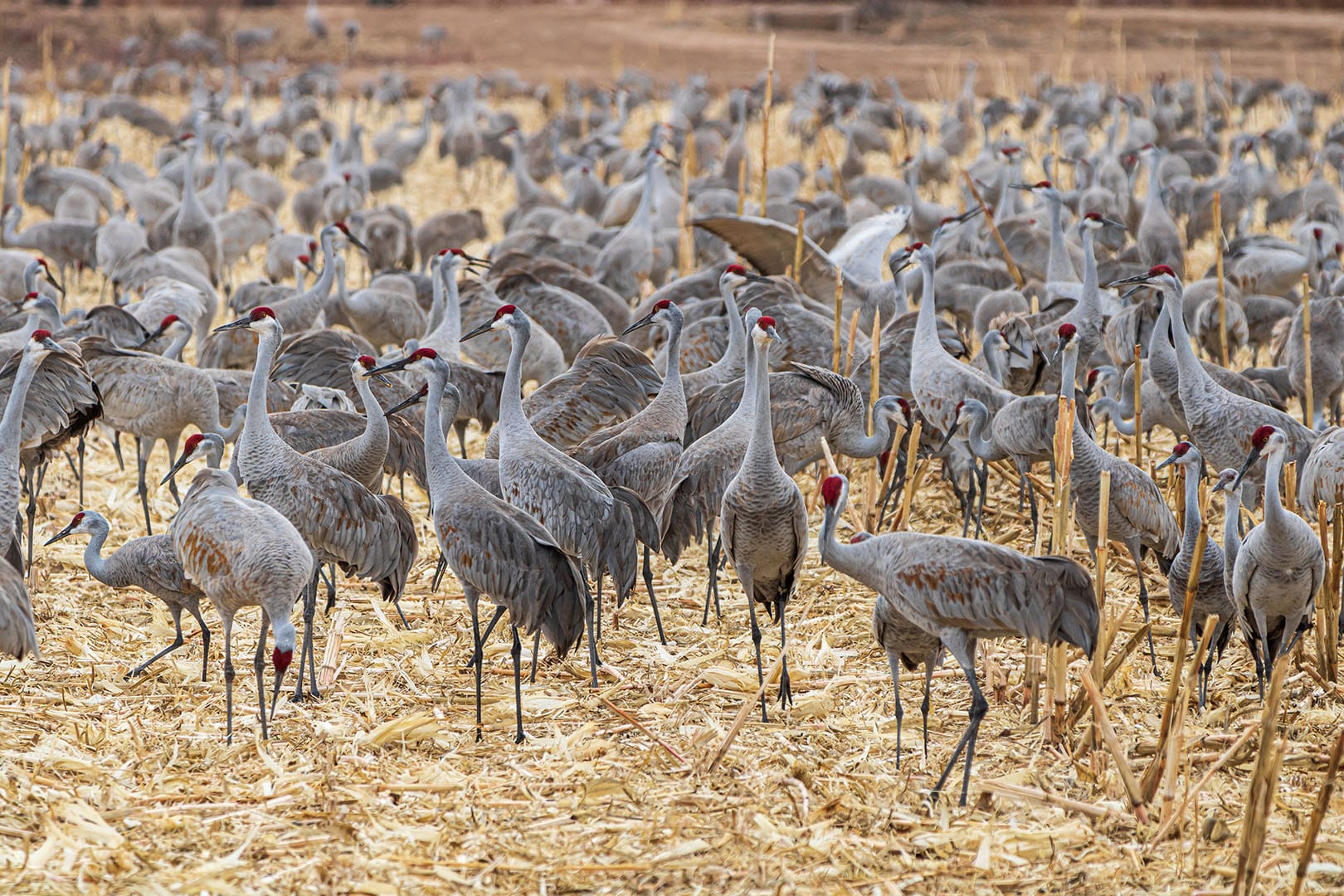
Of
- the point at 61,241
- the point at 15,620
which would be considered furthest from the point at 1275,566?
the point at 61,241

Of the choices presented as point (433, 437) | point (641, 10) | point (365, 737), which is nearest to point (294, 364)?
point (433, 437)

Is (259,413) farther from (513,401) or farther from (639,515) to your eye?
(639,515)

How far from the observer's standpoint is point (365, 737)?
4473 millimetres

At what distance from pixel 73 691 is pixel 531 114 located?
17.1m

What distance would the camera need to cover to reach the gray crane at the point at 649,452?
561 centimetres

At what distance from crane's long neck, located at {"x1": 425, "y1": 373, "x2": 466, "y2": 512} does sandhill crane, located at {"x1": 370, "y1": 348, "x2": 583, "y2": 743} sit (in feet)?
0.05

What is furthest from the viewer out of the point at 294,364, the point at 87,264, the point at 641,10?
the point at 641,10

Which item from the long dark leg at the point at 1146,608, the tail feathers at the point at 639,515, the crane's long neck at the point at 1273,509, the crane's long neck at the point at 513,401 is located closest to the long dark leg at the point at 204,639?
the crane's long neck at the point at 513,401

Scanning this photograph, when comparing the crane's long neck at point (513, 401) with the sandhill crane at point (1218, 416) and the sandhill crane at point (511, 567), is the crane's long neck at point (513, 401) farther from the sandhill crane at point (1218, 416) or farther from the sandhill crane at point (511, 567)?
the sandhill crane at point (1218, 416)

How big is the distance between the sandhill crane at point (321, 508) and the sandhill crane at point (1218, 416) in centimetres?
308

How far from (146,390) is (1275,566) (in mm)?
4387

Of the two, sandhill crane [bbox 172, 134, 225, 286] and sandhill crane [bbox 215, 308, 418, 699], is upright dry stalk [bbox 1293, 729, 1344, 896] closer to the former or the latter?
sandhill crane [bbox 215, 308, 418, 699]

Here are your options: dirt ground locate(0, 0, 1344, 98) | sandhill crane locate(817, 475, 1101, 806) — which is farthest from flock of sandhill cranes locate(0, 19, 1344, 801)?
dirt ground locate(0, 0, 1344, 98)

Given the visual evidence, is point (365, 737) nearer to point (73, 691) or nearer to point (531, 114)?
point (73, 691)
